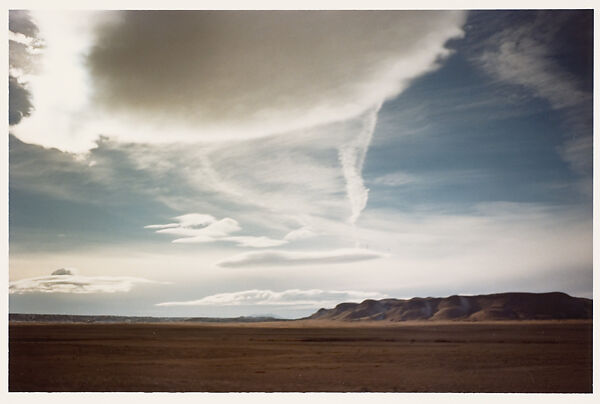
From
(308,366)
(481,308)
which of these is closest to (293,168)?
(308,366)

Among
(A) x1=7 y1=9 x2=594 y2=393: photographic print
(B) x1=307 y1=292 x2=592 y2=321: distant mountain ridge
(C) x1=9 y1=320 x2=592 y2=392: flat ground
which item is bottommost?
(C) x1=9 y1=320 x2=592 y2=392: flat ground

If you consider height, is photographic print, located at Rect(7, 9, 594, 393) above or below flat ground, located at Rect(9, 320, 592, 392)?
above

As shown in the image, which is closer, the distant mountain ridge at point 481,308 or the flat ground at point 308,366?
the flat ground at point 308,366

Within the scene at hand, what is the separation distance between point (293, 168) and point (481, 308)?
9.21m

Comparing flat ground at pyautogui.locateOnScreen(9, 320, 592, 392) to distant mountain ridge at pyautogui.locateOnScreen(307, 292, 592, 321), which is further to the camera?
distant mountain ridge at pyautogui.locateOnScreen(307, 292, 592, 321)

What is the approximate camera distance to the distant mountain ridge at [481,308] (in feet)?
43.7

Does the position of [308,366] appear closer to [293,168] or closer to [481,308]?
[293,168]

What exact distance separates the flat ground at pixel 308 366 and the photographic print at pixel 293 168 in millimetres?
64

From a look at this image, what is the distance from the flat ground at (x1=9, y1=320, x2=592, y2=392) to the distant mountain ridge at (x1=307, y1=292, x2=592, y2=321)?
88 cm

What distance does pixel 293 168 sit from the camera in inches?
470

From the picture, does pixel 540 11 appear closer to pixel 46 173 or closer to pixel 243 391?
pixel 243 391

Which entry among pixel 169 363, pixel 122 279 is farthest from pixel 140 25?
pixel 169 363

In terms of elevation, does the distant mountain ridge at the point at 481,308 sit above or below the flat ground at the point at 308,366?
above

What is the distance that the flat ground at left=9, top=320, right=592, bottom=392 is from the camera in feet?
34.7
